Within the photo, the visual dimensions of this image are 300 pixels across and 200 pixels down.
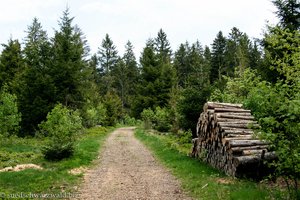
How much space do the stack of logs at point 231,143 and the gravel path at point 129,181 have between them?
2055 mm

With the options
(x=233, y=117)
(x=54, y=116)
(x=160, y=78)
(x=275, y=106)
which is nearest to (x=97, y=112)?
(x=160, y=78)

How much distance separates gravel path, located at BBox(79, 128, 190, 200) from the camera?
1052 cm

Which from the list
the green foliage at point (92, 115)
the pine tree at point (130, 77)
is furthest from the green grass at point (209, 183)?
the pine tree at point (130, 77)

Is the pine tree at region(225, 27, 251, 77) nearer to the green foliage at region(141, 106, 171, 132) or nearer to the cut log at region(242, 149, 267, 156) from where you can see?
the green foliage at region(141, 106, 171, 132)

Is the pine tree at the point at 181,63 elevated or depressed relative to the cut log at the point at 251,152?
elevated

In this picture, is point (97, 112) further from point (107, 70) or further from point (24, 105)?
point (107, 70)

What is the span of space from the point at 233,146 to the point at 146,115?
95.8ft

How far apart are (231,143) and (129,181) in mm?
3954

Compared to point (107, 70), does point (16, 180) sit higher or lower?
lower

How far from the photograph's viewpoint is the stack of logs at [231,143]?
11.5 m

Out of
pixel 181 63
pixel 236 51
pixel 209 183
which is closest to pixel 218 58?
pixel 236 51

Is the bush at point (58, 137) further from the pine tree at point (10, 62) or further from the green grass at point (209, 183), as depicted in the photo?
the pine tree at point (10, 62)

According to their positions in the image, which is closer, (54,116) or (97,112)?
(54,116)

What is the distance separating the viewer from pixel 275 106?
8.06 m
